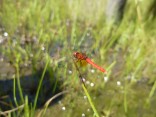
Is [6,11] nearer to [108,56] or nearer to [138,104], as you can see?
[108,56]

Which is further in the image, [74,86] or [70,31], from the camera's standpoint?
[70,31]

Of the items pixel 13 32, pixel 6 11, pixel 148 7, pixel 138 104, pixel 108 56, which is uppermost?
pixel 6 11

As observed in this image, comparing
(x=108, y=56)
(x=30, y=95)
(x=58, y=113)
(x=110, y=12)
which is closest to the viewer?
(x=58, y=113)

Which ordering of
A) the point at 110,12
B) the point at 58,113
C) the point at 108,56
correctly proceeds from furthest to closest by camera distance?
the point at 110,12, the point at 108,56, the point at 58,113

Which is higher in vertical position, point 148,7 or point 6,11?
point 6,11

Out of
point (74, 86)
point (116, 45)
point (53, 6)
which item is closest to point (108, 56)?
point (116, 45)

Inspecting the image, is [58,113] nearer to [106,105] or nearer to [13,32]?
[106,105]
